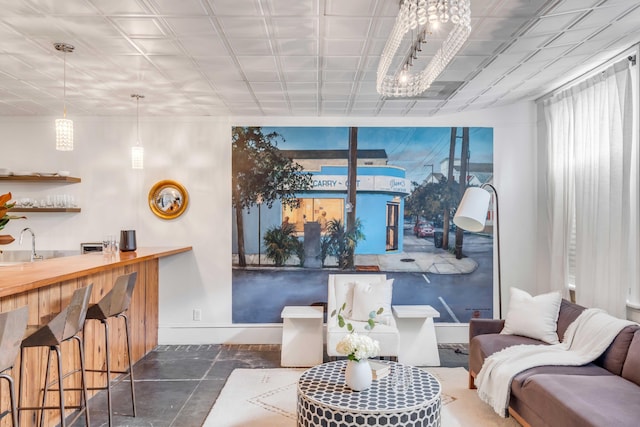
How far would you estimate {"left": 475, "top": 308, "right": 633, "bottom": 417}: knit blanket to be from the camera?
9.97 ft

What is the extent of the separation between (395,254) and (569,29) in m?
2.95

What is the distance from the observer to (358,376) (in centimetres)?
276

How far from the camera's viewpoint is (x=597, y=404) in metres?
2.41

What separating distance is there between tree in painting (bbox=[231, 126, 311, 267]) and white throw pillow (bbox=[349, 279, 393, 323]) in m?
1.28

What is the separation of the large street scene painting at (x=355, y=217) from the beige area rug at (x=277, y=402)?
1114 millimetres

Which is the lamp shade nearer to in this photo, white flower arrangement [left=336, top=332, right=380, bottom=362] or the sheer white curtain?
the sheer white curtain

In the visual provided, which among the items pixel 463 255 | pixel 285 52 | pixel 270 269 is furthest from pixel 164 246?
pixel 463 255

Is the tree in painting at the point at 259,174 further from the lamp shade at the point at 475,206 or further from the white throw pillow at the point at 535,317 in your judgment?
the white throw pillow at the point at 535,317

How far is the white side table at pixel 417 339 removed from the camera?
447 cm

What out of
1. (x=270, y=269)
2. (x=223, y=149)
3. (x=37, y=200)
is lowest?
(x=270, y=269)

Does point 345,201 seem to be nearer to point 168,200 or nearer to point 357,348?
point 168,200

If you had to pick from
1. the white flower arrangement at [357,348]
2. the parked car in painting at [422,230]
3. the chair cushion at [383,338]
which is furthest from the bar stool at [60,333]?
the parked car in painting at [422,230]

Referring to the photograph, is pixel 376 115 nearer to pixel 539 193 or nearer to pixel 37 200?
pixel 539 193

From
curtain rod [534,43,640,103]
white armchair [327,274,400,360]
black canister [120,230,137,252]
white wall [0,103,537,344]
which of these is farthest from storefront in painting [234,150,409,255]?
curtain rod [534,43,640,103]
